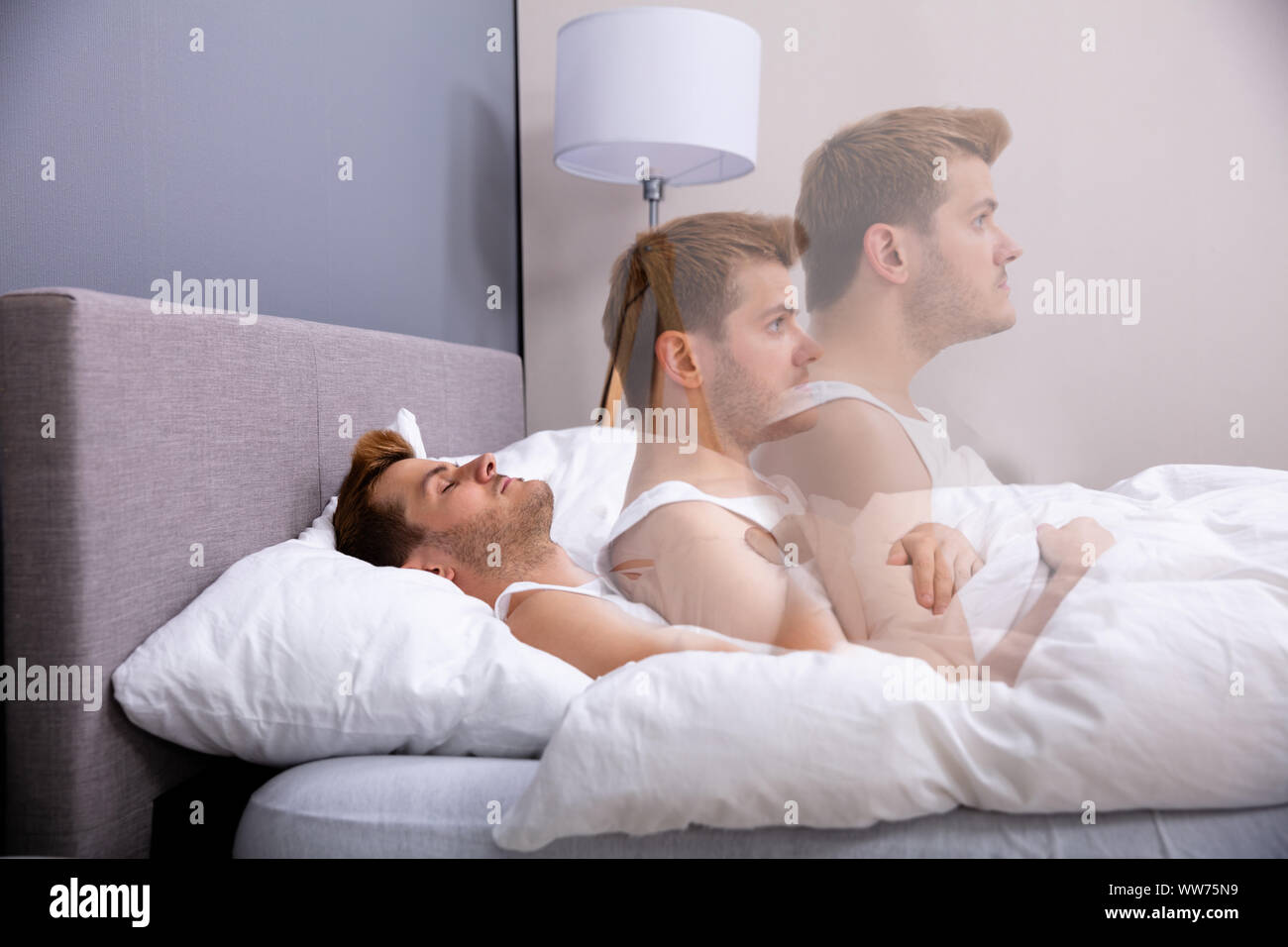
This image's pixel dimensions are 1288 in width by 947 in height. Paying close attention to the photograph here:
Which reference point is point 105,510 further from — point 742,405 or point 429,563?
point 742,405

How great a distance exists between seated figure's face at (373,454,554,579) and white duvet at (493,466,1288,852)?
1.62 ft

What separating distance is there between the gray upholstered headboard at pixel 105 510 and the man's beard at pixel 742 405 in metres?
0.54

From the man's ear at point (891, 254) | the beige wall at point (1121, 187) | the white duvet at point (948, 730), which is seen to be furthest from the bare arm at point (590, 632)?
the beige wall at point (1121, 187)

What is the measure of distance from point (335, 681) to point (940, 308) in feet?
2.06

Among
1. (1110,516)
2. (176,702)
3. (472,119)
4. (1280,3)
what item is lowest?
(176,702)

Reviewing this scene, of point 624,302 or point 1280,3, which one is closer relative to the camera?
point 624,302

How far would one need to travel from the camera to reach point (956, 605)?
753 millimetres

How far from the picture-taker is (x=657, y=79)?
6.46ft

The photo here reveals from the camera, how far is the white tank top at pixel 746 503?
78 cm

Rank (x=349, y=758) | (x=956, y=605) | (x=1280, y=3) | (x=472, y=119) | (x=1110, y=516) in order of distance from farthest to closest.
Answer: (x=472, y=119)
(x=1280, y=3)
(x=1110, y=516)
(x=349, y=758)
(x=956, y=605)

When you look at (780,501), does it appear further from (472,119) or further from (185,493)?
(472,119)

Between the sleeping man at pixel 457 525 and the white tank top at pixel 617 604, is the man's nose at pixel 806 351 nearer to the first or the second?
the white tank top at pixel 617 604
